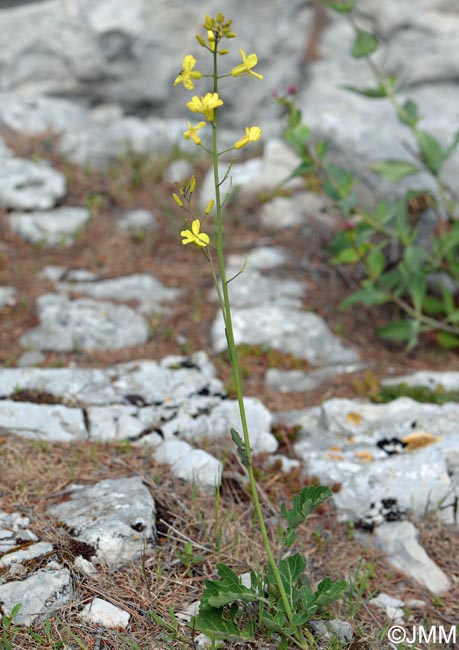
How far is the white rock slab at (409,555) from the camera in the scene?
2.82 metres

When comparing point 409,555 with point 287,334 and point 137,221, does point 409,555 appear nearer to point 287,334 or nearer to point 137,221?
point 287,334

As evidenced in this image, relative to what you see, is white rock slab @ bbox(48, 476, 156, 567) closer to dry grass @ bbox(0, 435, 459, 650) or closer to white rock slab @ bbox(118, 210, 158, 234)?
dry grass @ bbox(0, 435, 459, 650)

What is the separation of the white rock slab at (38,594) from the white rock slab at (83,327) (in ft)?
6.74

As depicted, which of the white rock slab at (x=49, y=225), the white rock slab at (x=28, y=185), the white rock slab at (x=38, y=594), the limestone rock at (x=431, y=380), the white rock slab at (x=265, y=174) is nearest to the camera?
the white rock slab at (x=38, y=594)

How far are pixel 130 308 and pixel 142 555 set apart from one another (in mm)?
2378

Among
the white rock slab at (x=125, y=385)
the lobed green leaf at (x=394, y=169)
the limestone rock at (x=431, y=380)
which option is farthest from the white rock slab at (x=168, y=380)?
the lobed green leaf at (x=394, y=169)

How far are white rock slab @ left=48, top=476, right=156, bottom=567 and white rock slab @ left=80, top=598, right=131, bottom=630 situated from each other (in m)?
0.20

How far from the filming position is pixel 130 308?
470cm

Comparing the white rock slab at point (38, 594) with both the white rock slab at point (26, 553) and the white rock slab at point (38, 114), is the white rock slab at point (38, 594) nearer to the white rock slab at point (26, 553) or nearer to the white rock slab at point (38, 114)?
the white rock slab at point (26, 553)

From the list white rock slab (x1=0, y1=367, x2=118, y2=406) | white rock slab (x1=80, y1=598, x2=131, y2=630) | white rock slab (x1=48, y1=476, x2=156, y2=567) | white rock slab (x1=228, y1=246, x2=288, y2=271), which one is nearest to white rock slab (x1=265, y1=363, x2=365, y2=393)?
white rock slab (x1=0, y1=367, x2=118, y2=406)

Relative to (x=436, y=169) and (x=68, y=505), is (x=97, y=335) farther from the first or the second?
(x=436, y=169)

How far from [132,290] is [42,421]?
179 centimetres

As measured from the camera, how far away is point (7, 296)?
477 centimetres

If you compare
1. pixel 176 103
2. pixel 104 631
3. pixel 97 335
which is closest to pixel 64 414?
pixel 97 335
